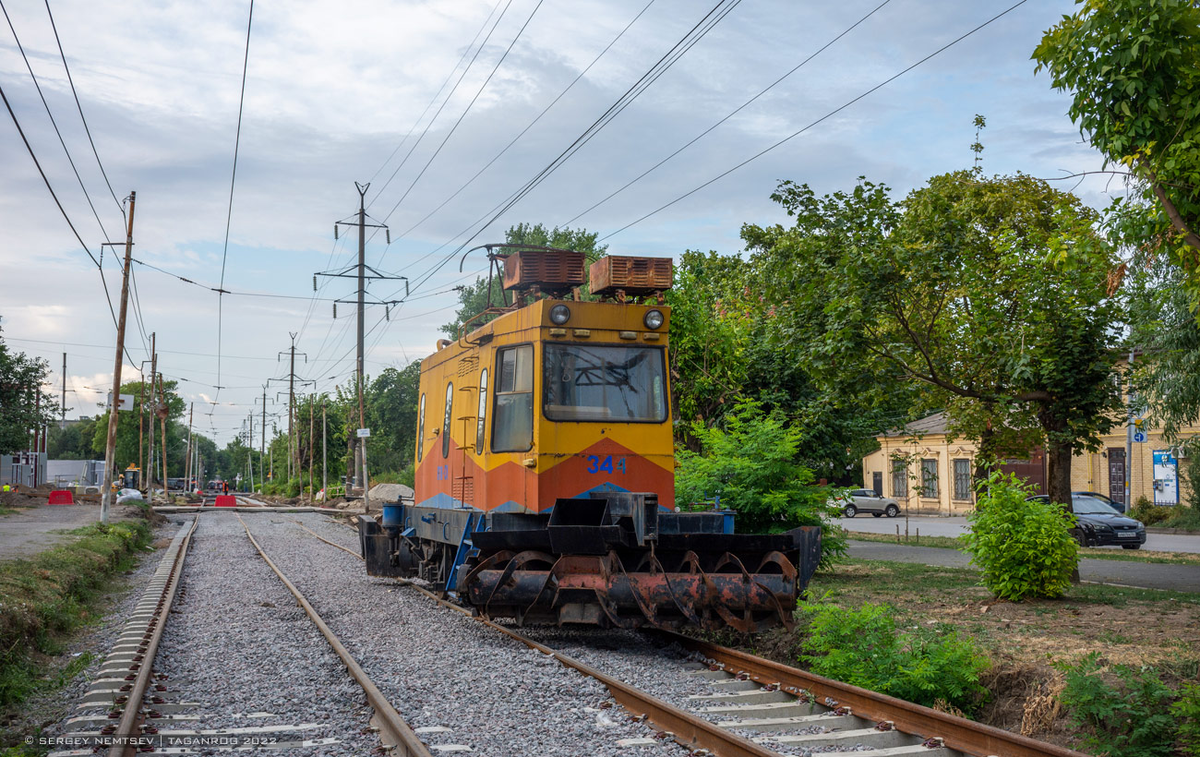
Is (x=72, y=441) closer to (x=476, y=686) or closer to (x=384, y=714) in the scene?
(x=476, y=686)

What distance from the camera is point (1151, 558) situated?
20.2m

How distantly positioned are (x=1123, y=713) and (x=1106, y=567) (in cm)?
1303

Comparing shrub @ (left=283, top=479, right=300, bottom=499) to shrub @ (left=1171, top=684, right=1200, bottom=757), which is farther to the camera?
shrub @ (left=283, top=479, right=300, bottom=499)

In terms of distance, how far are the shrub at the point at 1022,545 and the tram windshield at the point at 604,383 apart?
4.42m

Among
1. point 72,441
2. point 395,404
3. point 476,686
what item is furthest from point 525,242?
point 72,441

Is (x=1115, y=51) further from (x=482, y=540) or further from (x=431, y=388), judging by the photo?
(x=431, y=388)

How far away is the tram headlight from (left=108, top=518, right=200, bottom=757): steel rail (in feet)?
16.1

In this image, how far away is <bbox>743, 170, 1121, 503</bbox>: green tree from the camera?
13.6 meters

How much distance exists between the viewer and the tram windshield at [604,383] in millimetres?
10070

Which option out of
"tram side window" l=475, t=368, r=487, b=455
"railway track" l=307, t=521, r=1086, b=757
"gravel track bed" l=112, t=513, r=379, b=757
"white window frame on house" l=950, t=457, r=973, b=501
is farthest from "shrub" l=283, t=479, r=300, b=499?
"railway track" l=307, t=521, r=1086, b=757

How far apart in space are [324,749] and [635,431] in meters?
5.05

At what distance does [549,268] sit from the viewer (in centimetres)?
1111

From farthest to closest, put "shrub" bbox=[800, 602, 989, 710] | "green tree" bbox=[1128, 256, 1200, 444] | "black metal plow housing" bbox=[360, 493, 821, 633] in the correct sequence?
"green tree" bbox=[1128, 256, 1200, 444] → "black metal plow housing" bbox=[360, 493, 821, 633] → "shrub" bbox=[800, 602, 989, 710]

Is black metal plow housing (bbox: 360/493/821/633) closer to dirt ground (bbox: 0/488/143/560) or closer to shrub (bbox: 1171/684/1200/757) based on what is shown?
shrub (bbox: 1171/684/1200/757)
